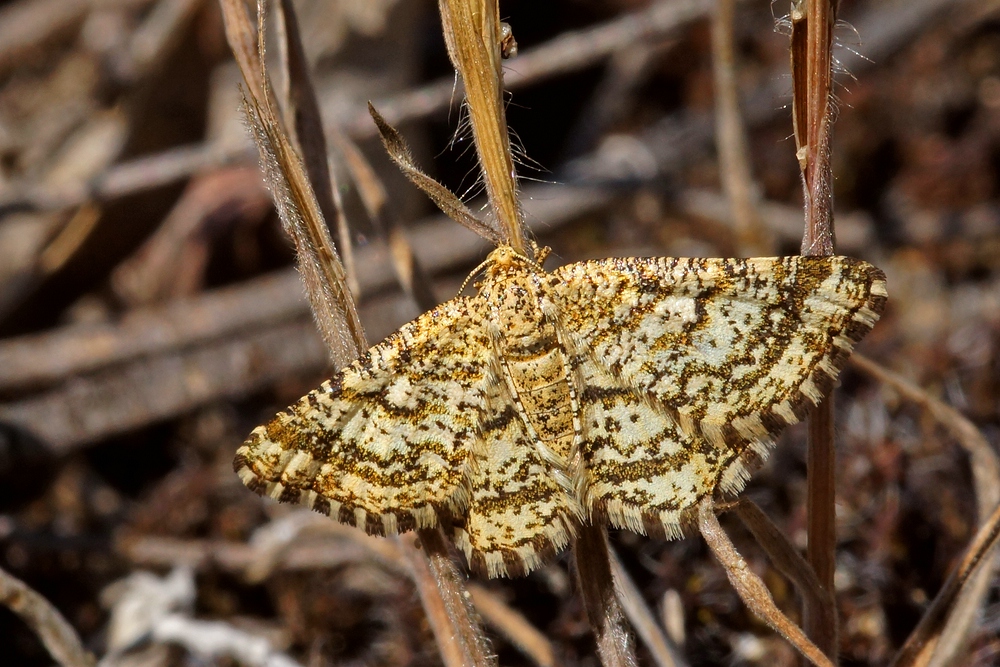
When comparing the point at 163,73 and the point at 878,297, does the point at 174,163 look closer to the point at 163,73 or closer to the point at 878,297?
the point at 163,73

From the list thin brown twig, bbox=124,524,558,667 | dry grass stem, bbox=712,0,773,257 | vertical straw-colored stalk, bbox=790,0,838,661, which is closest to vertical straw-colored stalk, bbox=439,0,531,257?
vertical straw-colored stalk, bbox=790,0,838,661

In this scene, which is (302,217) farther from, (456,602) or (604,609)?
(604,609)

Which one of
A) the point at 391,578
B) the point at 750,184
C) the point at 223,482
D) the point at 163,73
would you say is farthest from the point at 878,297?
the point at 163,73

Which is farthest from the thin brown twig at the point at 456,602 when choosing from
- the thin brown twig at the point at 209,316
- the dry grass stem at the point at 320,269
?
the thin brown twig at the point at 209,316

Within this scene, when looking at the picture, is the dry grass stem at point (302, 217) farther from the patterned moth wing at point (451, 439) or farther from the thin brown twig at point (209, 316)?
the thin brown twig at point (209, 316)

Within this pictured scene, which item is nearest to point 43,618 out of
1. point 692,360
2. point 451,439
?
point 451,439

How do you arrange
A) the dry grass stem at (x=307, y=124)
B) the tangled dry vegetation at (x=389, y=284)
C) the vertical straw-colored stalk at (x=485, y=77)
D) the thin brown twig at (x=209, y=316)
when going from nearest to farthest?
the vertical straw-colored stalk at (x=485, y=77) < the dry grass stem at (x=307, y=124) < the tangled dry vegetation at (x=389, y=284) < the thin brown twig at (x=209, y=316)

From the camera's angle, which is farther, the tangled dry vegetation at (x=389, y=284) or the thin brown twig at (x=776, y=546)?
the tangled dry vegetation at (x=389, y=284)
